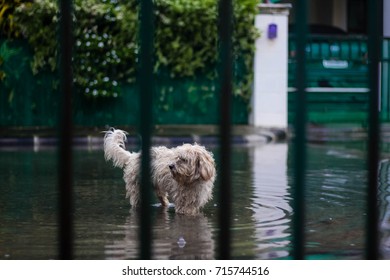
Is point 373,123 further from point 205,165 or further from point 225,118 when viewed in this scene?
point 205,165

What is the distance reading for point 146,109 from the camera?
2250 mm

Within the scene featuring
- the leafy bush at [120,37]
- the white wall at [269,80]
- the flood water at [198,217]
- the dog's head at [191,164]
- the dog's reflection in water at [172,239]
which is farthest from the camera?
the white wall at [269,80]

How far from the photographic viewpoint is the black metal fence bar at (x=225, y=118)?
2264 mm

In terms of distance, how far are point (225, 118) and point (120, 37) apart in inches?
567

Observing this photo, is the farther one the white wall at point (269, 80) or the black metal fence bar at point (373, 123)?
the white wall at point (269, 80)

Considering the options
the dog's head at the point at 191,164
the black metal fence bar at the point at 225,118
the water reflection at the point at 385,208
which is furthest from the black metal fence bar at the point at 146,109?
the dog's head at the point at 191,164

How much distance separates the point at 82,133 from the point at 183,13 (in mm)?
3110

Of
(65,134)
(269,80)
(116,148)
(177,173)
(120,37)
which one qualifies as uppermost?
(120,37)

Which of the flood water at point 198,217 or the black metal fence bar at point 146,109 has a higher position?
the black metal fence bar at point 146,109

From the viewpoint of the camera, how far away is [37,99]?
54.2 feet

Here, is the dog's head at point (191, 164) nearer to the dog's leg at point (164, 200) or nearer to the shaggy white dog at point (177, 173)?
the shaggy white dog at point (177, 173)

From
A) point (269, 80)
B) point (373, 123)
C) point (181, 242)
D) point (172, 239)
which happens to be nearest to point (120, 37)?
point (269, 80)
